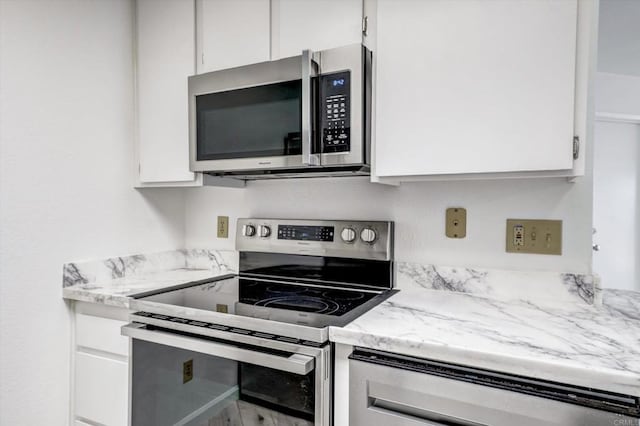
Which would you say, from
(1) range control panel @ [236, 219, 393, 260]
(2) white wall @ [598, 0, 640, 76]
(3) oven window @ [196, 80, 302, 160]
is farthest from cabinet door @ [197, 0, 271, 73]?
(2) white wall @ [598, 0, 640, 76]

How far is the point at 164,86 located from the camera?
64.6 inches

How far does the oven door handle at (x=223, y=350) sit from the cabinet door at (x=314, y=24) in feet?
3.39

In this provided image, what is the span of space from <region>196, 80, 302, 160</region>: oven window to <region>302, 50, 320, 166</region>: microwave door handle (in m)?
0.05

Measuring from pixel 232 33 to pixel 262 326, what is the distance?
3.75ft

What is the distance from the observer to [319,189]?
1.67 meters

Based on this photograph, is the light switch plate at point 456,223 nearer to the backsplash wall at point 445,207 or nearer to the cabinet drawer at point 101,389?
the backsplash wall at point 445,207

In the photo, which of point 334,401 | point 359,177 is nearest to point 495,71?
point 359,177

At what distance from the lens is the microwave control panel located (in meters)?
1.23

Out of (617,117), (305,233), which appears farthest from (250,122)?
(617,117)

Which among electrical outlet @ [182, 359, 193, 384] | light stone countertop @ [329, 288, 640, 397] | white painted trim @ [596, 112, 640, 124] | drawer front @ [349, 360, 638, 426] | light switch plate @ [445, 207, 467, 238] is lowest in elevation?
electrical outlet @ [182, 359, 193, 384]

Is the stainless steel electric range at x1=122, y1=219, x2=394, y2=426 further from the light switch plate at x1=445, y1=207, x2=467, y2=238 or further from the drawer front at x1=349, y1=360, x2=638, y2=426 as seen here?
the light switch plate at x1=445, y1=207, x2=467, y2=238

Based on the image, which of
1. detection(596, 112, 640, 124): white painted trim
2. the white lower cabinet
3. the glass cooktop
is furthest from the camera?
detection(596, 112, 640, 124): white painted trim

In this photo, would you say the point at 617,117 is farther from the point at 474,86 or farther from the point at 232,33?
the point at 232,33

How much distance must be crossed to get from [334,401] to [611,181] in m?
3.56
